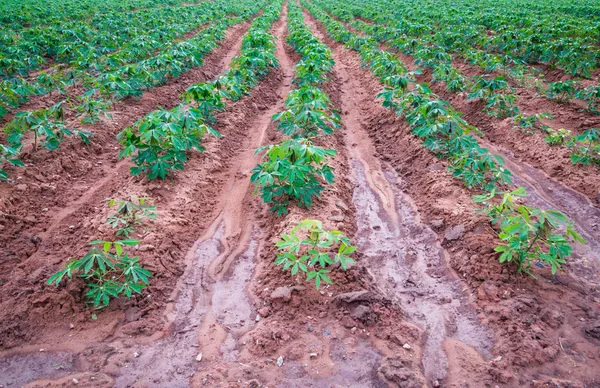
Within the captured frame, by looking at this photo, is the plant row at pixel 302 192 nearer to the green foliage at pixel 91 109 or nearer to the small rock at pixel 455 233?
the small rock at pixel 455 233

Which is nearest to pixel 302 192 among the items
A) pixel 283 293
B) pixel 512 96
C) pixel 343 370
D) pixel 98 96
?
pixel 283 293

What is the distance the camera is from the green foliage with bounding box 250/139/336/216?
146 inches

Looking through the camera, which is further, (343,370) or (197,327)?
(197,327)

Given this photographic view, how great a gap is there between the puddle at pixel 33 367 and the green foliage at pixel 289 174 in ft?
7.07

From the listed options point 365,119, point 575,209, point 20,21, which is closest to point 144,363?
point 575,209

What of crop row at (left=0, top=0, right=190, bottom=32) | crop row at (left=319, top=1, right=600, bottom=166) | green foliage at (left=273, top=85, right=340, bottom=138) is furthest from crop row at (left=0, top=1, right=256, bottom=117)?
crop row at (left=319, top=1, right=600, bottom=166)

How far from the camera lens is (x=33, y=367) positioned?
2.47 metres

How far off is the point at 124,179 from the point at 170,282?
2239 mm

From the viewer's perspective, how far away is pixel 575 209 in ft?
14.4

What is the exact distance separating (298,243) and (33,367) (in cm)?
202

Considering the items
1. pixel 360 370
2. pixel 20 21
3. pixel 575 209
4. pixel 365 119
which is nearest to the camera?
pixel 360 370

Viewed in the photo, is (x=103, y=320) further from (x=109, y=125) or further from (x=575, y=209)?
(x=575, y=209)

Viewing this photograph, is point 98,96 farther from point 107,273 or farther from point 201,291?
point 201,291

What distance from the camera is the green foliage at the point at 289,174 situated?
371 centimetres
